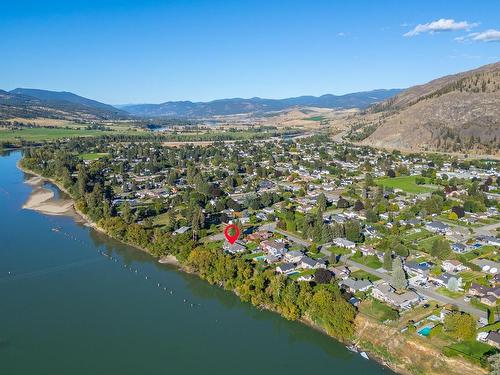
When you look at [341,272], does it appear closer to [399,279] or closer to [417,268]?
[399,279]

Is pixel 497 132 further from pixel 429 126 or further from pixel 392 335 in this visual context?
pixel 392 335

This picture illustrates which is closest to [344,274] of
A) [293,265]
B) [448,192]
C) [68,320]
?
[293,265]

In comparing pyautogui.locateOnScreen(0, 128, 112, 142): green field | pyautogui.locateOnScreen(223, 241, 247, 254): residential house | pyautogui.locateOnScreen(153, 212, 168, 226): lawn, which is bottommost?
pyautogui.locateOnScreen(223, 241, 247, 254): residential house

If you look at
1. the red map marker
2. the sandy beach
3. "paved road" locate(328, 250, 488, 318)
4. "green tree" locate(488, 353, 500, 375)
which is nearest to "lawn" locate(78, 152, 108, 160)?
the sandy beach

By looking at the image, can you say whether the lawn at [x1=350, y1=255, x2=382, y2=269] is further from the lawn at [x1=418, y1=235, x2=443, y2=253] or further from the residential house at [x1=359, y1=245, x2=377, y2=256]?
the lawn at [x1=418, y1=235, x2=443, y2=253]

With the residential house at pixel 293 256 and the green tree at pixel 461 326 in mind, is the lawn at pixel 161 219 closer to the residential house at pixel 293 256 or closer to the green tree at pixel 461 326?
the residential house at pixel 293 256

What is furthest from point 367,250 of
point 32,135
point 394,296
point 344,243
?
point 32,135

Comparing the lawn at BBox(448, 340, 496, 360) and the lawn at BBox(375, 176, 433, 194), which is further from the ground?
the lawn at BBox(375, 176, 433, 194)
